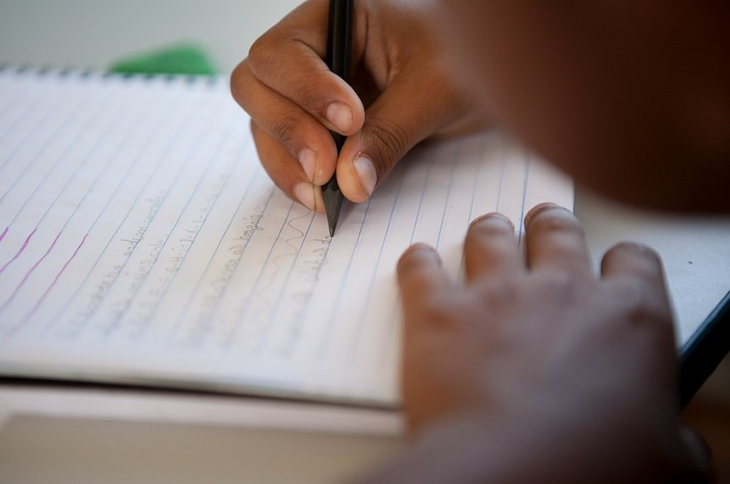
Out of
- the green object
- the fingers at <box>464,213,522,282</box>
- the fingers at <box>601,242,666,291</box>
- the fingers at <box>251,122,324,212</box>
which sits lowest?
the green object

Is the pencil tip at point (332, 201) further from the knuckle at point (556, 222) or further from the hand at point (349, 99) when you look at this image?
the knuckle at point (556, 222)

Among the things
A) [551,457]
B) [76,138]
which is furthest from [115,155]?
[551,457]

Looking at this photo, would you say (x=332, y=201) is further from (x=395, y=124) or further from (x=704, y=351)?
(x=704, y=351)

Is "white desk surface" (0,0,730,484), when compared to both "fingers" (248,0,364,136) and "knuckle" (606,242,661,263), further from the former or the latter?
"fingers" (248,0,364,136)

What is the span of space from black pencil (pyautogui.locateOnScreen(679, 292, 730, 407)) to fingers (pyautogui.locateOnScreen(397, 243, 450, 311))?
0.15 metres

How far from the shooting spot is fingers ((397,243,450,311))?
0.47 m

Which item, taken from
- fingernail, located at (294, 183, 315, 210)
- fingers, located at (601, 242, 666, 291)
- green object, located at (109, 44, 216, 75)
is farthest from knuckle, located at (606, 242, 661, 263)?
green object, located at (109, 44, 216, 75)

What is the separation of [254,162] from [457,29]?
0.28m

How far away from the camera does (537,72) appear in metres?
0.42

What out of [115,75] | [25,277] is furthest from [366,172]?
[115,75]

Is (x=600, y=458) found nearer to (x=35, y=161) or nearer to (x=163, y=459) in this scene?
(x=163, y=459)

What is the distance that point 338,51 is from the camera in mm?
599

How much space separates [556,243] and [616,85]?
4.8 inches

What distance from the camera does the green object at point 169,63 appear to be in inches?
34.8
